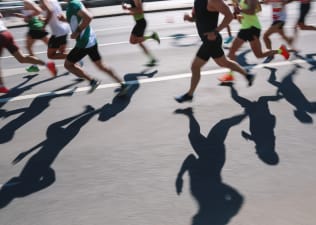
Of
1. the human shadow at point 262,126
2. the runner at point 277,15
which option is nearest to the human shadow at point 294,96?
the human shadow at point 262,126

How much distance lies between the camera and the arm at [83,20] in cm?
554

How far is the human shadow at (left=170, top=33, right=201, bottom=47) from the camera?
9497 mm

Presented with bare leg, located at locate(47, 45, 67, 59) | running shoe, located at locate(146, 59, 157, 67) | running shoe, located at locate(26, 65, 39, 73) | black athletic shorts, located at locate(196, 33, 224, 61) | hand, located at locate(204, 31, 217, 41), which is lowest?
running shoe, located at locate(146, 59, 157, 67)

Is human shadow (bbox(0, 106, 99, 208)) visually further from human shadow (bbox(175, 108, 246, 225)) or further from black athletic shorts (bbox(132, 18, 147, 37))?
black athletic shorts (bbox(132, 18, 147, 37))

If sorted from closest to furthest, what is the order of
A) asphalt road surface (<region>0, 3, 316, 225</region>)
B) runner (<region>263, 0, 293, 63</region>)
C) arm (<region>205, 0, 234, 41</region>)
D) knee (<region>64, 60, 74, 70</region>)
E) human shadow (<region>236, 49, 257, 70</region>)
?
asphalt road surface (<region>0, 3, 316, 225</region>) → arm (<region>205, 0, 234, 41</region>) → knee (<region>64, 60, 74, 70</region>) → runner (<region>263, 0, 293, 63</region>) → human shadow (<region>236, 49, 257, 70</region>)

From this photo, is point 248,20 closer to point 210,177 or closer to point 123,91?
point 123,91

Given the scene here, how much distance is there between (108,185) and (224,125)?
6.37ft

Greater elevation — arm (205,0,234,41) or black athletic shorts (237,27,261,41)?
arm (205,0,234,41)

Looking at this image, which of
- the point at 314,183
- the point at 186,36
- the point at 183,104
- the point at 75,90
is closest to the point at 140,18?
the point at 75,90

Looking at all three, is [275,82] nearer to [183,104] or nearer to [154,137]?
[183,104]

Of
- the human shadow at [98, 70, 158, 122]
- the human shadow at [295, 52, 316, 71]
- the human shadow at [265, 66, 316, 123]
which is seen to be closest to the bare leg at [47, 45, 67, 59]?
the human shadow at [98, 70, 158, 122]

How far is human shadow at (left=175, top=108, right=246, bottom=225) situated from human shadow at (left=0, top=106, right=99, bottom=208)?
5.08 ft

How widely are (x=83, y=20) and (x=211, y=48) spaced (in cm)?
193

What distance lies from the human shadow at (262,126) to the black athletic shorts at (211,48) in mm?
879
